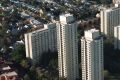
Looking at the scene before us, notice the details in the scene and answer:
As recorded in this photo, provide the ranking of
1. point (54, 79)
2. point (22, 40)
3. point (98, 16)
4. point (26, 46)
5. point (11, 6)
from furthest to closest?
point (11, 6), point (98, 16), point (22, 40), point (26, 46), point (54, 79)

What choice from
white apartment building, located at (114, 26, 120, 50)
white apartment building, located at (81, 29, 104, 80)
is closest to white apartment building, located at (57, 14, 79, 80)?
white apartment building, located at (81, 29, 104, 80)

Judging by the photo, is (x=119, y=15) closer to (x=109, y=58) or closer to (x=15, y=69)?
(x=109, y=58)

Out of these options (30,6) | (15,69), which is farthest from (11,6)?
(15,69)

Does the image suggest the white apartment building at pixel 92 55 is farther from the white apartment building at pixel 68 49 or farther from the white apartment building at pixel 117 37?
the white apartment building at pixel 117 37

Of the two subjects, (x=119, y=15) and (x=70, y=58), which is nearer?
(x=70, y=58)

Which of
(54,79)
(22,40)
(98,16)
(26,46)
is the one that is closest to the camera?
(54,79)

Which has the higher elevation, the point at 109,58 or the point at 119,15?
the point at 119,15

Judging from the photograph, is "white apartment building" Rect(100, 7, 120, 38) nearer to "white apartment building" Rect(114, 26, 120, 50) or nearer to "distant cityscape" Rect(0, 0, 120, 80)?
"distant cityscape" Rect(0, 0, 120, 80)

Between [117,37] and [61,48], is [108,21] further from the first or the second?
[61,48]

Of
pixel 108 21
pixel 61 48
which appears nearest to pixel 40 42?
pixel 61 48
